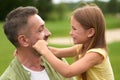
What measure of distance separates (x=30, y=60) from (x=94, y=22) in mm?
634

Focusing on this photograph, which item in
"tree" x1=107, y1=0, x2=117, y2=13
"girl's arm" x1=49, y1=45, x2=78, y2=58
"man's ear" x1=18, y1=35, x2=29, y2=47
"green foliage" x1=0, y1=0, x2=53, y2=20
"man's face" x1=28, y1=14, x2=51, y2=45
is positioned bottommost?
"tree" x1=107, y1=0, x2=117, y2=13

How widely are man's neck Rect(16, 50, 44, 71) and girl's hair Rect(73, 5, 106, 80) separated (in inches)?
15.9

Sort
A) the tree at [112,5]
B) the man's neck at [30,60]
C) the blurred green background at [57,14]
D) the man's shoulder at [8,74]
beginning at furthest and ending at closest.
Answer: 1. the tree at [112,5]
2. the blurred green background at [57,14]
3. the man's neck at [30,60]
4. the man's shoulder at [8,74]

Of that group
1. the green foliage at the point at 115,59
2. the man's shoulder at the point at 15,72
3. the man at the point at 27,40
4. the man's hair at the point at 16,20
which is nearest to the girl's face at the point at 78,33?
the man at the point at 27,40

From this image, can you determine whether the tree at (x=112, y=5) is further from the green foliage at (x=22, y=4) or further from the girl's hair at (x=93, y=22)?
the girl's hair at (x=93, y=22)

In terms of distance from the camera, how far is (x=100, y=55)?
450 cm

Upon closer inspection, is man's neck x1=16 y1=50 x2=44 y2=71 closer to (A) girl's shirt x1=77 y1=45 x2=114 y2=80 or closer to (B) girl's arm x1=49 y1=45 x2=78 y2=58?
(B) girl's arm x1=49 y1=45 x2=78 y2=58

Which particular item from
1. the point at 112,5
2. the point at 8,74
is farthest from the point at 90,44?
the point at 112,5

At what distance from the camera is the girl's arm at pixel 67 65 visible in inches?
170

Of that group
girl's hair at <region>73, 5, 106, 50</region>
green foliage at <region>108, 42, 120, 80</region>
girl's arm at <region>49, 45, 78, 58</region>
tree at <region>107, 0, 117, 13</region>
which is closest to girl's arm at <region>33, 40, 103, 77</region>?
girl's hair at <region>73, 5, 106, 50</region>

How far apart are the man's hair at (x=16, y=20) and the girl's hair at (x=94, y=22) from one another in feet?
1.32

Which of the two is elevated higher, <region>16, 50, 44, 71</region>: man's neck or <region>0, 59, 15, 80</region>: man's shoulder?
<region>0, 59, 15, 80</region>: man's shoulder

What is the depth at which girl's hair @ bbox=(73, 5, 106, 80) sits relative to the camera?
4470mm

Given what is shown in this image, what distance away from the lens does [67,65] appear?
4430 mm
